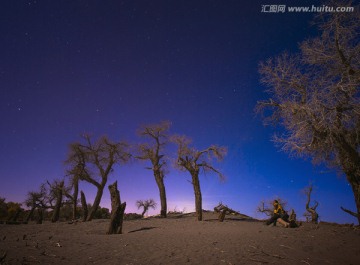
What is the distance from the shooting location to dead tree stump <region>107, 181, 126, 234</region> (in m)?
13.9

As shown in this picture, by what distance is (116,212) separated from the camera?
14.2m

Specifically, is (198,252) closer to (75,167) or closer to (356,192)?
(356,192)

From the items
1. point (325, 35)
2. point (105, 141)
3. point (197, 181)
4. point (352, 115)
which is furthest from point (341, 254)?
point (105, 141)

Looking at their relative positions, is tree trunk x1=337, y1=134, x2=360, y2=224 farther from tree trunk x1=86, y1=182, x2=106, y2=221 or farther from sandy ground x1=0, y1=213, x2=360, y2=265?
tree trunk x1=86, y1=182, x2=106, y2=221

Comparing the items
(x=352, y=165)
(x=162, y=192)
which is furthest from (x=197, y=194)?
(x=352, y=165)

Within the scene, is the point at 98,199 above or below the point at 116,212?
above

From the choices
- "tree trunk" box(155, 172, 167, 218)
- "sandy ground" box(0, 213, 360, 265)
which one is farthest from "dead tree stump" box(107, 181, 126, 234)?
"tree trunk" box(155, 172, 167, 218)

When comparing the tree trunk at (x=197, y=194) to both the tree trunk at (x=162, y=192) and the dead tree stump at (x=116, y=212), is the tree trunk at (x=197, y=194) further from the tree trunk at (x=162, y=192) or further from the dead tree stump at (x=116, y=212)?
the dead tree stump at (x=116, y=212)

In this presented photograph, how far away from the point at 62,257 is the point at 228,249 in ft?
18.9

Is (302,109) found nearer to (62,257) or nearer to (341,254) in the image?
(341,254)

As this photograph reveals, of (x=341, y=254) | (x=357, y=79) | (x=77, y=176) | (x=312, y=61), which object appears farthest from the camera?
(x=77, y=176)

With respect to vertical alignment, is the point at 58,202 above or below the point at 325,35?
below

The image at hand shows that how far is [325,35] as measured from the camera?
11234 mm

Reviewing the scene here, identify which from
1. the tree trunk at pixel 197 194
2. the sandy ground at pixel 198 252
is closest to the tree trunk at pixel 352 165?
the sandy ground at pixel 198 252
